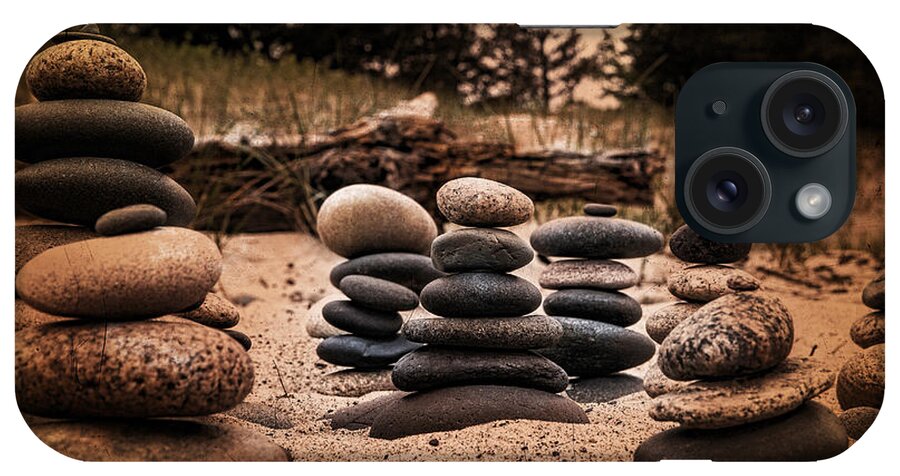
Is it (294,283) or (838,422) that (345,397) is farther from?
(838,422)

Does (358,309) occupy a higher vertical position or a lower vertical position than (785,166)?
lower

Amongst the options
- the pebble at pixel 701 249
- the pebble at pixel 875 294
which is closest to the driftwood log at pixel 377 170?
the pebble at pixel 701 249

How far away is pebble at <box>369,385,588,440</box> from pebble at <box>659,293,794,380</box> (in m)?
0.53

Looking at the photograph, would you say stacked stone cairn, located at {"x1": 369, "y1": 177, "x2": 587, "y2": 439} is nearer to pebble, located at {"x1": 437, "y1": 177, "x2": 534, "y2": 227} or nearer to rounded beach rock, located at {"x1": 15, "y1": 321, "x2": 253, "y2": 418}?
pebble, located at {"x1": 437, "y1": 177, "x2": 534, "y2": 227}

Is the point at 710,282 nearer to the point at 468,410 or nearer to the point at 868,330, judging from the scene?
the point at 868,330

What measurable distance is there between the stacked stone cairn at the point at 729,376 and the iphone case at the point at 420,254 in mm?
11

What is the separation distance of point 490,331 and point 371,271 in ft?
2.07

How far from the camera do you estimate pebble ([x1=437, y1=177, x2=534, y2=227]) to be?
4.62 meters

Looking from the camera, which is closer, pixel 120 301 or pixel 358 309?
pixel 120 301

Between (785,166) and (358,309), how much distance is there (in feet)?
6.77

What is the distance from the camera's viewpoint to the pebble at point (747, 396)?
4496 millimetres

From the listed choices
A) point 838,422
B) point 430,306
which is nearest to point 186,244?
point 430,306

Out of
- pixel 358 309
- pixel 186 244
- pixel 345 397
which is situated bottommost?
pixel 345 397

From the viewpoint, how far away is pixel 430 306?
4730 mm
